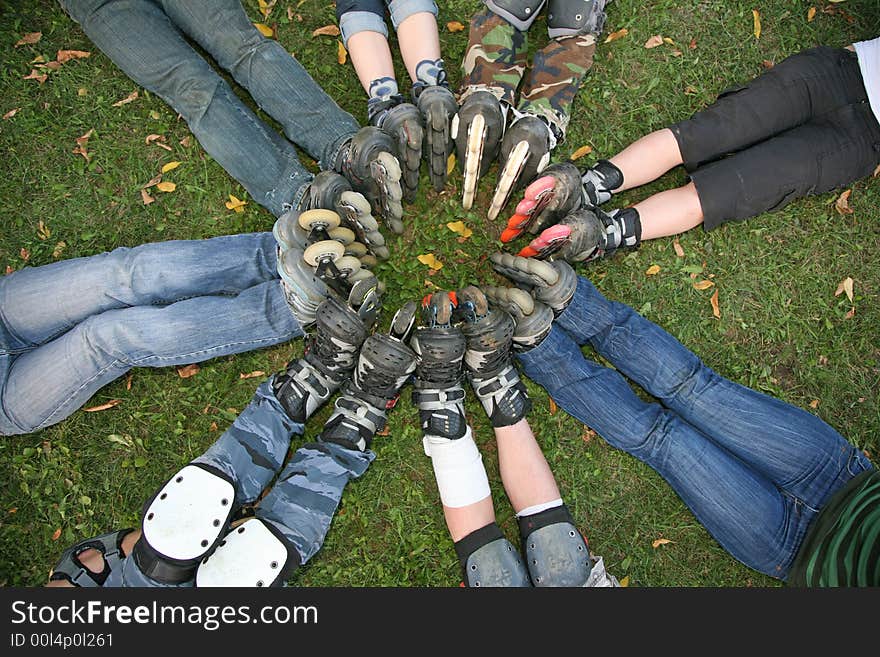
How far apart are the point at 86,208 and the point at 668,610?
4057 mm

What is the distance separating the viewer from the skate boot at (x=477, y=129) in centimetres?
325

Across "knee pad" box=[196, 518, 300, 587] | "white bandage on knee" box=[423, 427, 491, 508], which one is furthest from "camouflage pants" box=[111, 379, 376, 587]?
"white bandage on knee" box=[423, 427, 491, 508]

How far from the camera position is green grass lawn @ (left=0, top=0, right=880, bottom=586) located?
369 cm

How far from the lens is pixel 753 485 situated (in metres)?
3.31

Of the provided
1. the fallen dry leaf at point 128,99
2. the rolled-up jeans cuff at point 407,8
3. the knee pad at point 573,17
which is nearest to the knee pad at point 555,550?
the knee pad at point 573,17

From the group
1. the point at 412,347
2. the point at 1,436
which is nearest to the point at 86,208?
the point at 1,436

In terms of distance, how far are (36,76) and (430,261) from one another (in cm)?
273

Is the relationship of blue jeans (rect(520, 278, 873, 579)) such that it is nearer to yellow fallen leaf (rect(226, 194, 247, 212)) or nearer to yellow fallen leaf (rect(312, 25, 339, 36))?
yellow fallen leaf (rect(226, 194, 247, 212))

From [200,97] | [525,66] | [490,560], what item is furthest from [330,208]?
[490,560]

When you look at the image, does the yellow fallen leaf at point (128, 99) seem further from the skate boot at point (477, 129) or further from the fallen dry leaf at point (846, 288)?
the fallen dry leaf at point (846, 288)

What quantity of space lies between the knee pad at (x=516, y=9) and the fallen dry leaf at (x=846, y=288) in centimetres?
247

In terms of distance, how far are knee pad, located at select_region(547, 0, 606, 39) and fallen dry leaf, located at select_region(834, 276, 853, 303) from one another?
7.05 feet

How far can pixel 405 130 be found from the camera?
3291 mm

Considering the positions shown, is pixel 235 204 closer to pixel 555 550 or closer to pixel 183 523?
pixel 183 523
